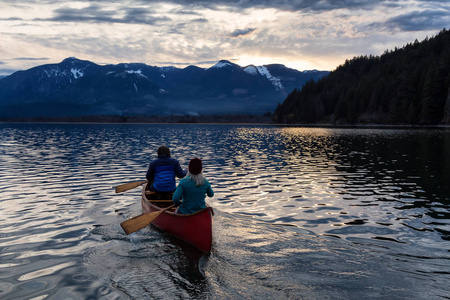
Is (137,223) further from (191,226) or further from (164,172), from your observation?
(164,172)

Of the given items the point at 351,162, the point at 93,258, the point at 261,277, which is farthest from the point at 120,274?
the point at 351,162

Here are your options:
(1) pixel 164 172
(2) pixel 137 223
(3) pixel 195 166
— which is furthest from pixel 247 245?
(1) pixel 164 172

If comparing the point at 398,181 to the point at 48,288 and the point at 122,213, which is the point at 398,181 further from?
the point at 48,288

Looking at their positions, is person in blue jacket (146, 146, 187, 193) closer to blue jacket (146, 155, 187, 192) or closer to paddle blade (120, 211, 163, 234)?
blue jacket (146, 155, 187, 192)

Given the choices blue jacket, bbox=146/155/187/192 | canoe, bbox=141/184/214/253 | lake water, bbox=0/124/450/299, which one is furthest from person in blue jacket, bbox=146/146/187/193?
lake water, bbox=0/124/450/299

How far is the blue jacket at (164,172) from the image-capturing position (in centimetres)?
1449

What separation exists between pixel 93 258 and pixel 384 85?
18819 cm

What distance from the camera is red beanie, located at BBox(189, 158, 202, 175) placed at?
1060cm

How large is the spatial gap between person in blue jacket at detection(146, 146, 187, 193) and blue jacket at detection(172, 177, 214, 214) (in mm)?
3162

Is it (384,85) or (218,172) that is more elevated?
(384,85)

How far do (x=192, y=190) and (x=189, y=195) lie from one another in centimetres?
25

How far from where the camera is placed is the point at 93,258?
1016cm

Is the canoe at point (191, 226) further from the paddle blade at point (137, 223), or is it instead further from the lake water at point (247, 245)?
the paddle blade at point (137, 223)

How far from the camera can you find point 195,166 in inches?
420
